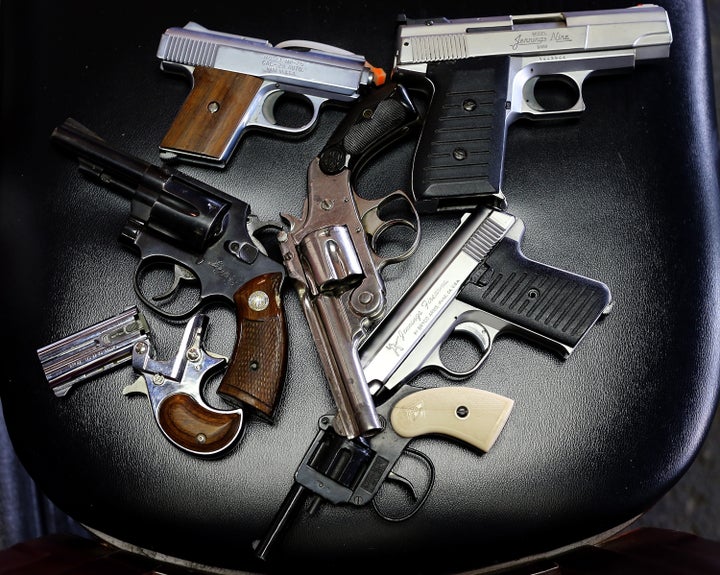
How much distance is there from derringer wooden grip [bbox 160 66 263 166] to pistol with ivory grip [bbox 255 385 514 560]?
0.79m

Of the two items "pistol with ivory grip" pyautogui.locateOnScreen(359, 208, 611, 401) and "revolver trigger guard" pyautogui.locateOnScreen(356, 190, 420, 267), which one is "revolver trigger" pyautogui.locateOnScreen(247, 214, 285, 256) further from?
"pistol with ivory grip" pyautogui.locateOnScreen(359, 208, 611, 401)

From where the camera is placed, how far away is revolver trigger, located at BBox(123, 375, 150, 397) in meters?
1.85

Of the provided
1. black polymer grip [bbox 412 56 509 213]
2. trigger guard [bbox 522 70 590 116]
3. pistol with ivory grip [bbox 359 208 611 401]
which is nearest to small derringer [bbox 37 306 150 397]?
pistol with ivory grip [bbox 359 208 611 401]

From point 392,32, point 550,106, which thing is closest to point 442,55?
point 392,32

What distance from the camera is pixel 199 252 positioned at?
6.24 feet

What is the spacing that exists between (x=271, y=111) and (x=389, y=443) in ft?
3.20

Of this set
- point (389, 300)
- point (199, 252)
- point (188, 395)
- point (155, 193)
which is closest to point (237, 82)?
point (155, 193)

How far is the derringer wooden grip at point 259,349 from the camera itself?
1.77 metres

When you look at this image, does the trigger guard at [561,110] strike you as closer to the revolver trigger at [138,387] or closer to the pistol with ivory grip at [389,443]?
the pistol with ivory grip at [389,443]

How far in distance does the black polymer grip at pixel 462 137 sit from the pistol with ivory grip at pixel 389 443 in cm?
50

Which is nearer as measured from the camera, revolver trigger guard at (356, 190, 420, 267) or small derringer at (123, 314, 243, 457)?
small derringer at (123, 314, 243, 457)

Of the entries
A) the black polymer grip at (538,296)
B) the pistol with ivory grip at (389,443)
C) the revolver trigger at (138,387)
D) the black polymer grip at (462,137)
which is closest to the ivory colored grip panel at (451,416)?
the pistol with ivory grip at (389,443)

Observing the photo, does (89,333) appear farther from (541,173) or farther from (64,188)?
(541,173)

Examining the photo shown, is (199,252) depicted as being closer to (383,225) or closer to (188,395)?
(188,395)
